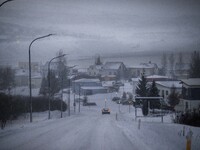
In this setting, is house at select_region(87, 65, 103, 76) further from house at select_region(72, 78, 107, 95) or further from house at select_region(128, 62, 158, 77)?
house at select_region(72, 78, 107, 95)

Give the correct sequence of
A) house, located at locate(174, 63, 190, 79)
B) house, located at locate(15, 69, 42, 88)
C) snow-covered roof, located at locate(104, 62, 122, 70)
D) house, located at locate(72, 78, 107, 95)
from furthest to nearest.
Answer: snow-covered roof, located at locate(104, 62, 122, 70) → house, located at locate(174, 63, 190, 79) → house, located at locate(15, 69, 42, 88) → house, located at locate(72, 78, 107, 95)

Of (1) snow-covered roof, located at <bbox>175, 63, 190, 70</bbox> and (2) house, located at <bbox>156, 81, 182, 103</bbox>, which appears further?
(1) snow-covered roof, located at <bbox>175, 63, 190, 70</bbox>

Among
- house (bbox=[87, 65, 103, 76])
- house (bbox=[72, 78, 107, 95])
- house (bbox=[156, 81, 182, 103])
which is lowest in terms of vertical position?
house (bbox=[72, 78, 107, 95])

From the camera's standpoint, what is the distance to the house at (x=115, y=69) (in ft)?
430

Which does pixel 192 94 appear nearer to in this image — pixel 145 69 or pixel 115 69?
pixel 115 69

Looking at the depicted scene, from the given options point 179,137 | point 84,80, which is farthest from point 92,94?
point 179,137

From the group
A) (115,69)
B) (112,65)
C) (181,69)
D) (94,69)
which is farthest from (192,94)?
(94,69)

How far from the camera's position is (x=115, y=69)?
433 feet

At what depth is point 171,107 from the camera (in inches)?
2015

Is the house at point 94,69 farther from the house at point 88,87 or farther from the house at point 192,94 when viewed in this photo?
the house at point 192,94

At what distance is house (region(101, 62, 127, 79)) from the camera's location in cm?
13110

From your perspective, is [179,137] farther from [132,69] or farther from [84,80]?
[132,69]

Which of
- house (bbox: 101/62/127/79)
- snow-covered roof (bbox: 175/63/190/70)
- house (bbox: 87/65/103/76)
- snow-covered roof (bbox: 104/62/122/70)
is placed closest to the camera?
snow-covered roof (bbox: 175/63/190/70)

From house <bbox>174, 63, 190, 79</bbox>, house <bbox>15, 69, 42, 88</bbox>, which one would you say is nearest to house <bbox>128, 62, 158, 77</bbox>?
house <bbox>174, 63, 190, 79</bbox>
